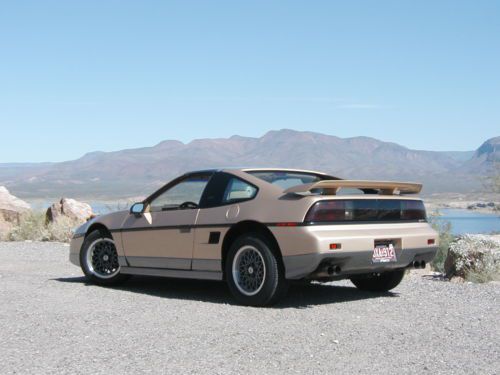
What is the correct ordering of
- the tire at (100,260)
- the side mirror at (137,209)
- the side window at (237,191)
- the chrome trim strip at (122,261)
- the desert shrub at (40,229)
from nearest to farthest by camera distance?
1. the side window at (237,191)
2. the side mirror at (137,209)
3. the chrome trim strip at (122,261)
4. the tire at (100,260)
5. the desert shrub at (40,229)

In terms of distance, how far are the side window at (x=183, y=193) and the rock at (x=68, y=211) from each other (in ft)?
36.2

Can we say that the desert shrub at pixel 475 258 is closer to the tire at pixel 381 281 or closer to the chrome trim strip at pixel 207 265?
the tire at pixel 381 281

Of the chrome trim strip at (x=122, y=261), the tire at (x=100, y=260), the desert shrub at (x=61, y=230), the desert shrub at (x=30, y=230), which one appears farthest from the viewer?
the desert shrub at (x=30, y=230)

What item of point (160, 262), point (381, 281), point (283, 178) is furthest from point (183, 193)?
point (381, 281)

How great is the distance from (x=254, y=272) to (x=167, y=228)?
139cm

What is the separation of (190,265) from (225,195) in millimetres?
860

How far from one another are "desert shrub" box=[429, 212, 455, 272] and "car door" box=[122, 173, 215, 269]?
7.83m

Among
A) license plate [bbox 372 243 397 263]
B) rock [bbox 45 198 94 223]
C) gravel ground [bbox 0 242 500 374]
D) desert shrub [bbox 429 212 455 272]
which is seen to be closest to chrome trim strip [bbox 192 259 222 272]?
gravel ground [bbox 0 242 500 374]

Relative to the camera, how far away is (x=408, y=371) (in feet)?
17.4

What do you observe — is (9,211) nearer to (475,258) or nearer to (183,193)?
(183,193)

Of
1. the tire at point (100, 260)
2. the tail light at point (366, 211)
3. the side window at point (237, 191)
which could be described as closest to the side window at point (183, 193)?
the side window at point (237, 191)

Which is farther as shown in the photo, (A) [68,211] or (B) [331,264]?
(A) [68,211]

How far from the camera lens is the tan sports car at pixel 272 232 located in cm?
750

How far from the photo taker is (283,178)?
853 centimetres
